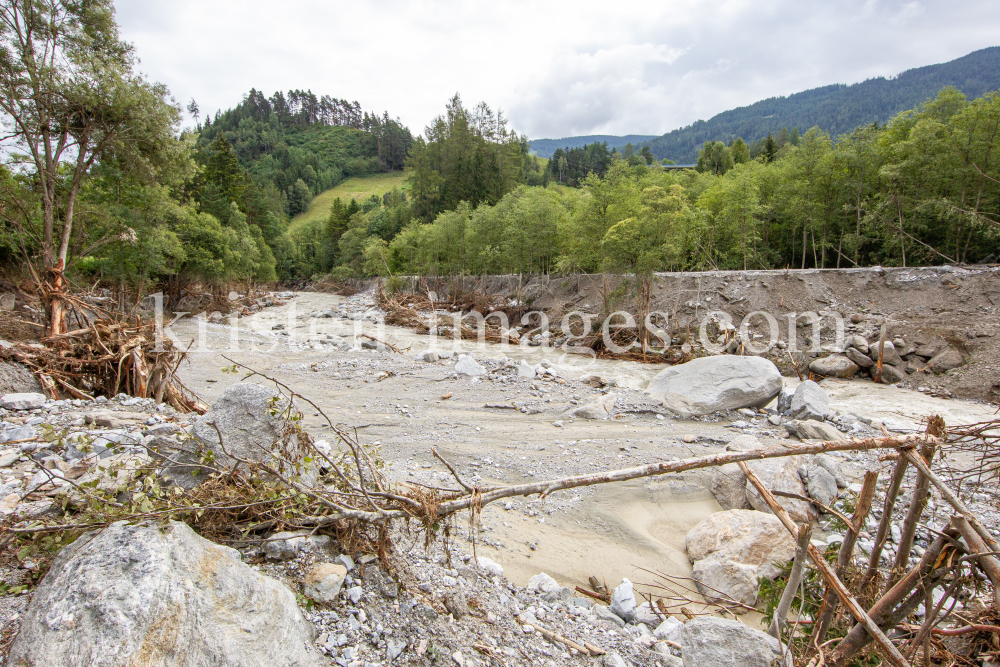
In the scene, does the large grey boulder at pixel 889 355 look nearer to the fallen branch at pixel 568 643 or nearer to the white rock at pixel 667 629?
the white rock at pixel 667 629

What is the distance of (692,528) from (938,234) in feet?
67.4

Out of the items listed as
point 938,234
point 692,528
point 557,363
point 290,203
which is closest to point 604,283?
point 557,363

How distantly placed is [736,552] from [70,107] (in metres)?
14.5

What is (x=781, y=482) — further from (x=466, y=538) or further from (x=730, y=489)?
(x=466, y=538)

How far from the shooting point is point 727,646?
2.03 m

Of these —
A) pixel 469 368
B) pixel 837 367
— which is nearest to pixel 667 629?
pixel 469 368

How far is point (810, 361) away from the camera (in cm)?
1362

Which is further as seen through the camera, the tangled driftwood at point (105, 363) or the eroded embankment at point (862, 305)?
the eroded embankment at point (862, 305)

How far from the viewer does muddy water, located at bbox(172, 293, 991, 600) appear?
4.13 m

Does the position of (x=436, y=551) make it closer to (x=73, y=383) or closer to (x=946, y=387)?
(x=73, y=383)

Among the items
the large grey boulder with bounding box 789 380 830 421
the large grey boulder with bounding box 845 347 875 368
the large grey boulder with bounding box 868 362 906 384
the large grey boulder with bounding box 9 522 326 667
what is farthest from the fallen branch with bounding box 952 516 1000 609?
the large grey boulder with bounding box 845 347 875 368

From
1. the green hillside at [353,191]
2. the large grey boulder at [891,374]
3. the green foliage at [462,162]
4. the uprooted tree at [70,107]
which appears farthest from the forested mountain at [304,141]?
the large grey boulder at [891,374]

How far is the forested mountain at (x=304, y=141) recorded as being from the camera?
87.4 meters

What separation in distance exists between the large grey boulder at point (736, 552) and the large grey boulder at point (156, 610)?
9.84ft
